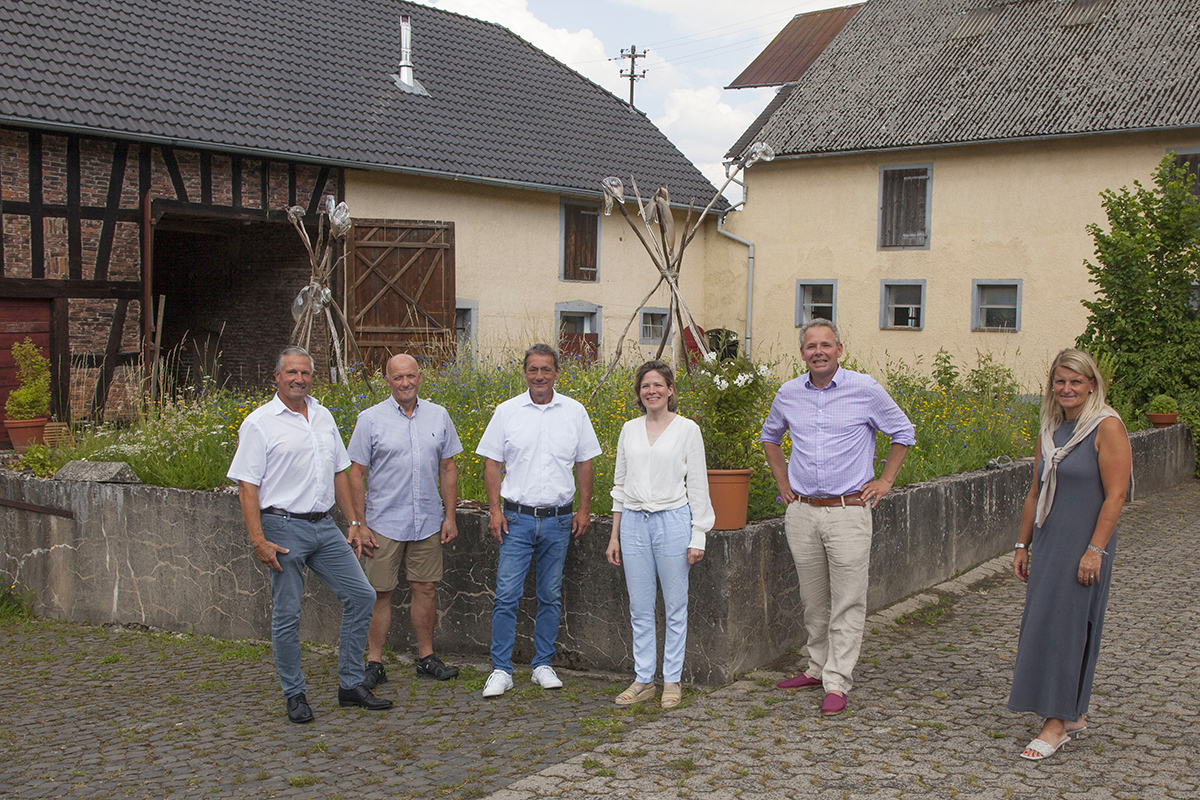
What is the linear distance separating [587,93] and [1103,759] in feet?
65.0

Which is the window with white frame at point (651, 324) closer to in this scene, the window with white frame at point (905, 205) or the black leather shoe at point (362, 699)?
the window with white frame at point (905, 205)

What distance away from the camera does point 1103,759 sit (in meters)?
4.55

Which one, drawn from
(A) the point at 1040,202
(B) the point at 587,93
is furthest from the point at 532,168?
(A) the point at 1040,202

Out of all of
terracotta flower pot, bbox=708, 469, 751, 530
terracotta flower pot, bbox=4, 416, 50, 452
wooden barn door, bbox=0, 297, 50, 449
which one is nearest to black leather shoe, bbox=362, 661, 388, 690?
terracotta flower pot, bbox=708, 469, 751, 530

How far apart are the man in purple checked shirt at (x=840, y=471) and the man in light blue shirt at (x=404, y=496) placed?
1.91 m

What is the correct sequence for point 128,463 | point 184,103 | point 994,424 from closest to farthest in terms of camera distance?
Answer: point 128,463 < point 994,424 < point 184,103

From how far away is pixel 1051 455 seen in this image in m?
4.75

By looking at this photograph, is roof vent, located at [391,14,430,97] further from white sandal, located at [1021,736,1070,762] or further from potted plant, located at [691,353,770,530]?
white sandal, located at [1021,736,1070,762]

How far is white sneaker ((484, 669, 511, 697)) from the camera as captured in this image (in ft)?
18.3

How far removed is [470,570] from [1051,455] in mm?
3290

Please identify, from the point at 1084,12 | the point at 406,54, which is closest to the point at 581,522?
the point at 406,54

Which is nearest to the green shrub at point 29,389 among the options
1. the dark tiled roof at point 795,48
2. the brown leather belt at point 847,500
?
the brown leather belt at point 847,500

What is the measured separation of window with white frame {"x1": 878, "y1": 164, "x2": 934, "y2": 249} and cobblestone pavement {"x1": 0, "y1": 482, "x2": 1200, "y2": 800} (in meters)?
14.7

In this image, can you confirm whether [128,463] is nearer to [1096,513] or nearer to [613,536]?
[613,536]
